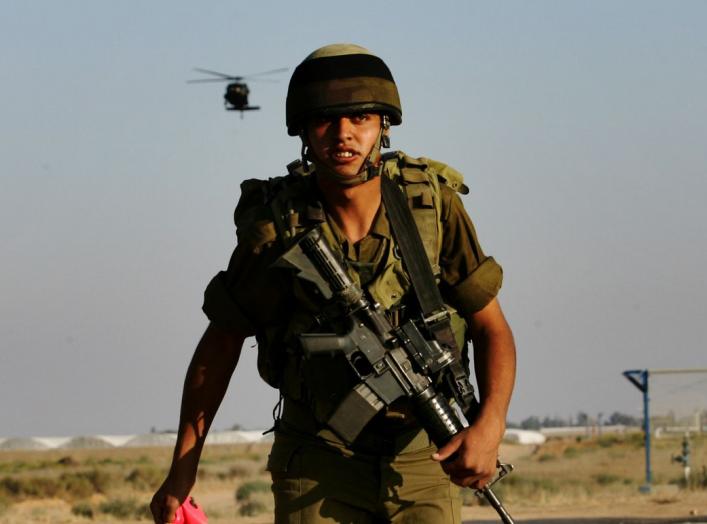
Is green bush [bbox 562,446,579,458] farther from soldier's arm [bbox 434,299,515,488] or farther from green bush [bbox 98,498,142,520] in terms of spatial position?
soldier's arm [bbox 434,299,515,488]

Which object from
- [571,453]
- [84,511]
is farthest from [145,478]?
[571,453]

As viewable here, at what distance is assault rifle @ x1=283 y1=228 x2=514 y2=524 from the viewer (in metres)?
5.12

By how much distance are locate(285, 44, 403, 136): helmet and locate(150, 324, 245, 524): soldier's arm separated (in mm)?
723

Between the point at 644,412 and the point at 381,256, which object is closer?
the point at 381,256

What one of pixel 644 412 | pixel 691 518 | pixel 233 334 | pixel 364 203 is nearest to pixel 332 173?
pixel 364 203

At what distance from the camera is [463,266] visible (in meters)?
5.33

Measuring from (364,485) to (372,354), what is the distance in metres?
0.41

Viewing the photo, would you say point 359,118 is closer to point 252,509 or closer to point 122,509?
point 252,509

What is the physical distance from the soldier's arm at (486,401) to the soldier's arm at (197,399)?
782 millimetres

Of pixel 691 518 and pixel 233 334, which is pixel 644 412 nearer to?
pixel 691 518

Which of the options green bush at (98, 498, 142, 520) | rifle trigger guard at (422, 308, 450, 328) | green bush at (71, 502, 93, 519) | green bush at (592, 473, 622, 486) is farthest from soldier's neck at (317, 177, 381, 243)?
green bush at (592, 473, 622, 486)

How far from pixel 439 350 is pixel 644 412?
68.7 feet

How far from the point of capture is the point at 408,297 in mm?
5340

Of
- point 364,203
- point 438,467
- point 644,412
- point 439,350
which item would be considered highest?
point 644,412
